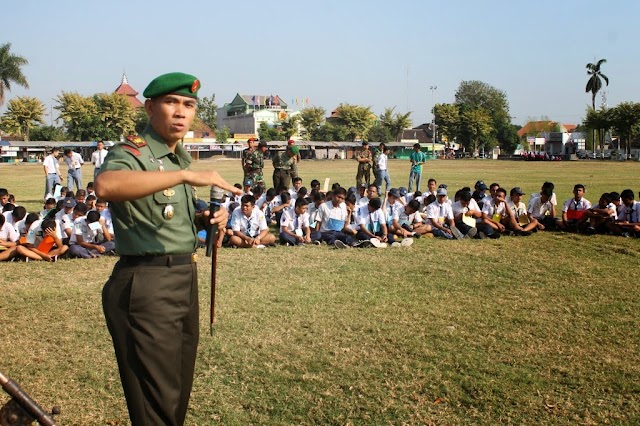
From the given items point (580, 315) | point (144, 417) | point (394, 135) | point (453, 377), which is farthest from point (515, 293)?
point (394, 135)

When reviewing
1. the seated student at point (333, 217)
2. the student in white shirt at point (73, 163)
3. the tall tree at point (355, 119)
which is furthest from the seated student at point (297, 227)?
the tall tree at point (355, 119)

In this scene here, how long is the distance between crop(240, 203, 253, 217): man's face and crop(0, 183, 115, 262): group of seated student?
7.42 ft

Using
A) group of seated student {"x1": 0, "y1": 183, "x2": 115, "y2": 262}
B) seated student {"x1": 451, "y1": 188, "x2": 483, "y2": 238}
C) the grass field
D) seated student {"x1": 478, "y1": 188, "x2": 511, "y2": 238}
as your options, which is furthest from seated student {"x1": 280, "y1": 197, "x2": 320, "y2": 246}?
seated student {"x1": 478, "y1": 188, "x2": 511, "y2": 238}

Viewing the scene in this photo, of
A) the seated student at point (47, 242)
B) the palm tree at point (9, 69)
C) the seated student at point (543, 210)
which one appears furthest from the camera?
the palm tree at point (9, 69)

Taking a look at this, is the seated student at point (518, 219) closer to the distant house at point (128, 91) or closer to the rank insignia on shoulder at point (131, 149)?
the rank insignia on shoulder at point (131, 149)

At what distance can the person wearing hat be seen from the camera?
2904 millimetres

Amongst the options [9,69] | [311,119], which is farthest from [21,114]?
[311,119]

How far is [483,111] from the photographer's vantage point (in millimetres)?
83438

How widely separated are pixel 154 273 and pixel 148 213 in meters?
0.27

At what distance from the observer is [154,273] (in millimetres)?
2943

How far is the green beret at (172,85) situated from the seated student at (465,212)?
10.2m

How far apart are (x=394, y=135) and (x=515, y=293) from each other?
3358 inches

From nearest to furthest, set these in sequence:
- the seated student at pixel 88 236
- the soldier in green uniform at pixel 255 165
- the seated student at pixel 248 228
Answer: the seated student at pixel 88 236 < the seated student at pixel 248 228 < the soldier in green uniform at pixel 255 165

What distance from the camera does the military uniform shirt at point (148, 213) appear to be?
9.53 ft
